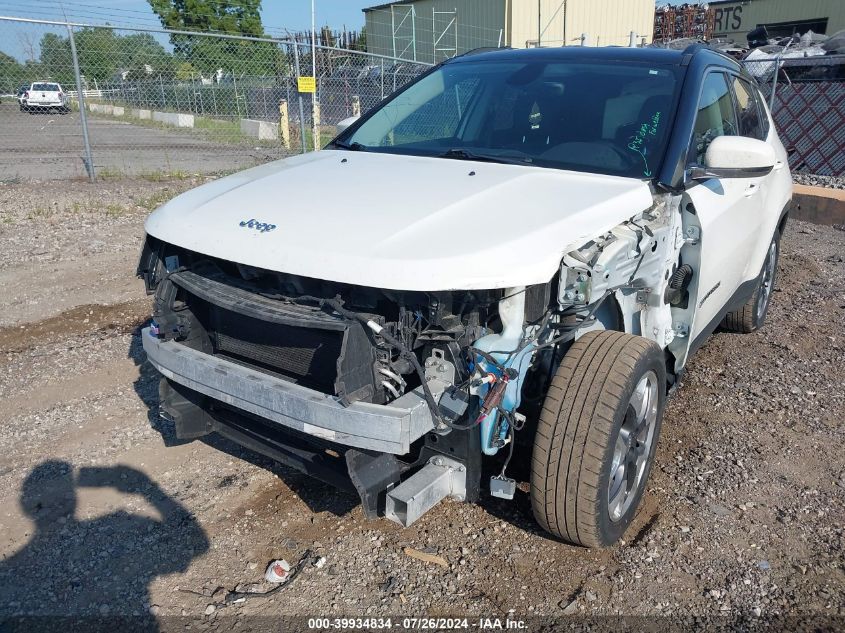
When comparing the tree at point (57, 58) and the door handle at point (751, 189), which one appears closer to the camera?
the door handle at point (751, 189)

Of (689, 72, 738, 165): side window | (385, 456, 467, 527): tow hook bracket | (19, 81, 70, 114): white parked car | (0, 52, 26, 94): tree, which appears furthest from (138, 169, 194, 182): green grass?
(385, 456, 467, 527): tow hook bracket

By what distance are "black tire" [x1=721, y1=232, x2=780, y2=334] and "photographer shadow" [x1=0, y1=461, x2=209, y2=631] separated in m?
3.89

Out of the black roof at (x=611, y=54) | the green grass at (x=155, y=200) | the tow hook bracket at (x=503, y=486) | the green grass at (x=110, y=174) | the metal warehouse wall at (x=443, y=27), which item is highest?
the metal warehouse wall at (x=443, y=27)

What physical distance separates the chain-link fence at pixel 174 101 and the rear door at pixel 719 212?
325 inches

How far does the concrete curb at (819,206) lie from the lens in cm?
938

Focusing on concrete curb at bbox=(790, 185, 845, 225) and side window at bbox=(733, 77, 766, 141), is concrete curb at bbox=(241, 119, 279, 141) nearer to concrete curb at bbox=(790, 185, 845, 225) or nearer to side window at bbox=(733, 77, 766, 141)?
concrete curb at bbox=(790, 185, 845, 225)

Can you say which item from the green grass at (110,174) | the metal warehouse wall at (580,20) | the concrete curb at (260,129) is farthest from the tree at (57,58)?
the metal warehouse wall at (580,20)

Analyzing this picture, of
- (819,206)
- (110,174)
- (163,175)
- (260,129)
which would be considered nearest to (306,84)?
(163,175)

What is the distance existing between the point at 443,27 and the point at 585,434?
3026cm

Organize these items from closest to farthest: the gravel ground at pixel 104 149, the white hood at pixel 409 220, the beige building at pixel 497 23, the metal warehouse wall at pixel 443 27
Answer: the white hood at pixel 409 220 → the gravel ground at pixel 104 149 → the beige building at pixel 497 23 → the metal warehouse wall at pixel 443 27

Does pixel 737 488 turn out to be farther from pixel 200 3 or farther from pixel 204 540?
pixel 200 3

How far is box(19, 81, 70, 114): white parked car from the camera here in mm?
14215

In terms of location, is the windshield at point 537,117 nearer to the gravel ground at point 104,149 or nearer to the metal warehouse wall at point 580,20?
the gravel ground at point 104,149

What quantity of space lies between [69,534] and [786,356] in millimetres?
4482
